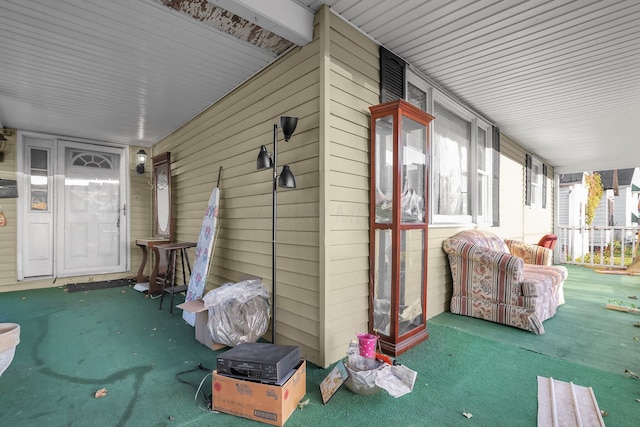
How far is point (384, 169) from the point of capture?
106 inches

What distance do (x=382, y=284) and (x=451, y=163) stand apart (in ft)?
7.06

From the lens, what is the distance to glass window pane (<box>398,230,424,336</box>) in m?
2.67

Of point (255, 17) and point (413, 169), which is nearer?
point (255, 17)

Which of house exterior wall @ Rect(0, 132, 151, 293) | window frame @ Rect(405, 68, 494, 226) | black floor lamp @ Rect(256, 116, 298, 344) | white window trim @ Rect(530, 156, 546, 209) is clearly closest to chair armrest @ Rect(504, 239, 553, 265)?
window frame @ Rect(405, 68, 494, 226)

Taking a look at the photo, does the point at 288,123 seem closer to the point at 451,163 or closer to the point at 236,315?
the point at 236,315

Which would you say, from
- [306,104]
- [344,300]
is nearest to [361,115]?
[306,104]

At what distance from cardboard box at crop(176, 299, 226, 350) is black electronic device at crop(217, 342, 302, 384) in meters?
0.86

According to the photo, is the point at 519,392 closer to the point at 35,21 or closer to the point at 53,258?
the point at 35,21

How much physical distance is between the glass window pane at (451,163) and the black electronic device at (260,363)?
8.22 ft

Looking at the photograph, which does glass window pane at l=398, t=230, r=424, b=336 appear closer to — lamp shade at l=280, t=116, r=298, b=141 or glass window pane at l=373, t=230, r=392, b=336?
glass window pane at l=373, t=230, r=392, b=336

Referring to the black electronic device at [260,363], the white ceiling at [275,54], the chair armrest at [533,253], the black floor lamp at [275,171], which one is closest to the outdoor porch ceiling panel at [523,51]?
the white ceiling at [275,54]

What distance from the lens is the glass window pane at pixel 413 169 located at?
267 centimetres

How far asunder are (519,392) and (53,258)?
6.85 metres

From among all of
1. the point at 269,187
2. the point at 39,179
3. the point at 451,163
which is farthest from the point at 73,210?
the point at 451,163
